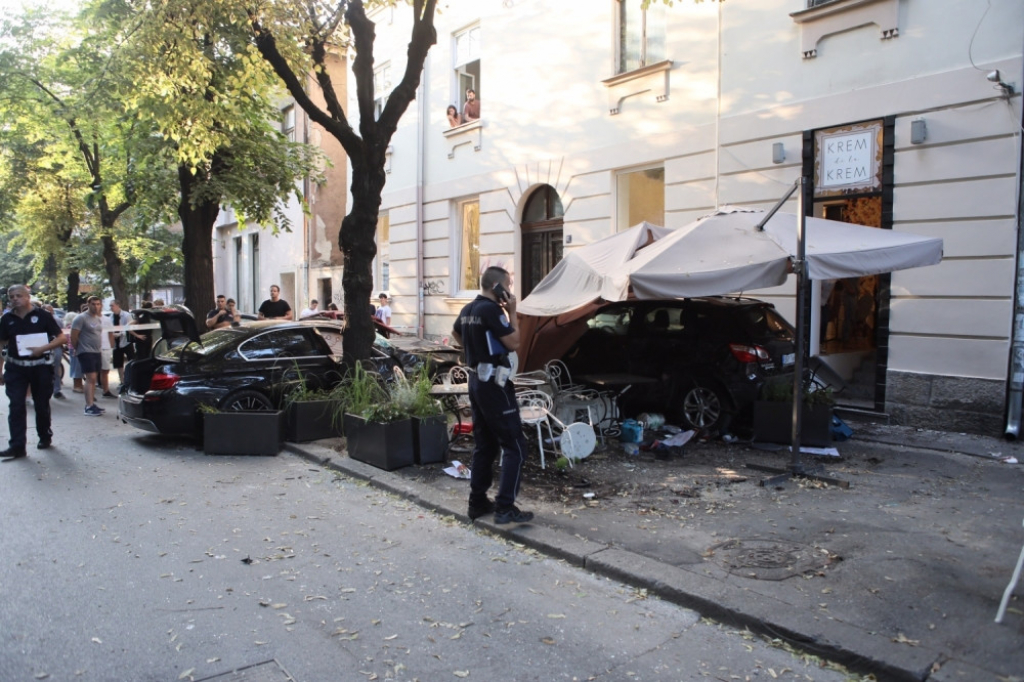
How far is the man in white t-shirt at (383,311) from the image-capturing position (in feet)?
57.0

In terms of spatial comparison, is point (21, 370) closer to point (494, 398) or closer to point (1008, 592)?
point (494, 398)

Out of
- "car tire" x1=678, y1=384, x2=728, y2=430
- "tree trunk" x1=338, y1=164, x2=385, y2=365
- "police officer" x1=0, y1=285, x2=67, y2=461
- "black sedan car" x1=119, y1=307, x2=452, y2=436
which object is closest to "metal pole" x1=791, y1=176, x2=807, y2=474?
"car tire" x1=678, y1=384, x2=728, y2=430

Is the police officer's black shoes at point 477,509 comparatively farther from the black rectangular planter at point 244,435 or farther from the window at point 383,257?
the window at point 383,257

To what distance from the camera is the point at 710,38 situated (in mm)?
11320

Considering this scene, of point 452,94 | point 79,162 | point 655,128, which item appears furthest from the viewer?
point 79,162

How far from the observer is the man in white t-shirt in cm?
1738

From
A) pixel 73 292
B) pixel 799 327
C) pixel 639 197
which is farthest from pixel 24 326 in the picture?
pixel 73 292

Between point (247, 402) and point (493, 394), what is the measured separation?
4.48m

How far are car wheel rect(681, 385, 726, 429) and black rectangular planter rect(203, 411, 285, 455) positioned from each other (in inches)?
184

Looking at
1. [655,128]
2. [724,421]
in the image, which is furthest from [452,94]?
[724,421]

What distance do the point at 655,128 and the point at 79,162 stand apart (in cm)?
1653

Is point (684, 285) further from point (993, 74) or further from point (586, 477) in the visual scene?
point (993, 74)

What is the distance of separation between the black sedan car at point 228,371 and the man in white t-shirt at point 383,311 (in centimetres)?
731

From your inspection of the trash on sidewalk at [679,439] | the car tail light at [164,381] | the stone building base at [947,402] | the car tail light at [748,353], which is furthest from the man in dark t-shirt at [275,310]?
the stone building base at [947,402]
